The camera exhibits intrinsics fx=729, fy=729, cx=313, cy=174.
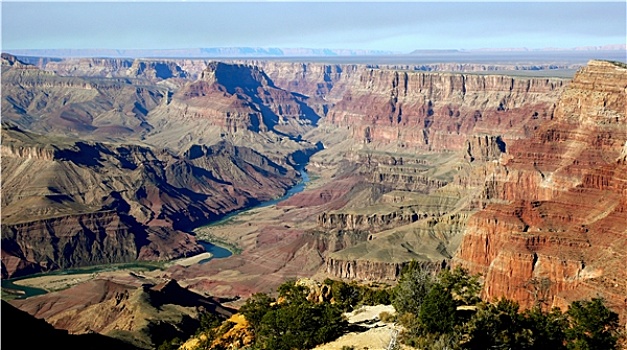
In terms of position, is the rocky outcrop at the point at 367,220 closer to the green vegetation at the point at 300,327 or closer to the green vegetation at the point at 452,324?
the green vegetation at the point at 452,324

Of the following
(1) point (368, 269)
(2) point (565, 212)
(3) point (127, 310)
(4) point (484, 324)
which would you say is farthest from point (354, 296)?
(1) point (368, 269)

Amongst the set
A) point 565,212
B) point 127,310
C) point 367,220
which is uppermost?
point 565,212

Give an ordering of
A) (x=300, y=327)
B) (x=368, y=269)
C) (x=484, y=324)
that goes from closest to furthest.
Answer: (x=484, y=324)
(x=300, y=327)
(x=368, y=269)

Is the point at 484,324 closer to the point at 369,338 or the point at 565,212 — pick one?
the point at 369,338

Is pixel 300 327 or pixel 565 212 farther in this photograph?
pixel 565 212

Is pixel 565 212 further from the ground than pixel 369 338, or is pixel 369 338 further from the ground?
pixel 369 338

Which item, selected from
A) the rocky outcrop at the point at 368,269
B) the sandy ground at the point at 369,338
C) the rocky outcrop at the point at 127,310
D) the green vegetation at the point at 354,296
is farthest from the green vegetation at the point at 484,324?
the rocky outcrop at the point at 368,269

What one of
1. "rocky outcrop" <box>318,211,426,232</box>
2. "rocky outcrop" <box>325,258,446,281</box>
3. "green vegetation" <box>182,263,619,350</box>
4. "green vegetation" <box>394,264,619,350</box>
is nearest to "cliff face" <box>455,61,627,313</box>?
"green vegetation" <box>394,264,619,350</box>

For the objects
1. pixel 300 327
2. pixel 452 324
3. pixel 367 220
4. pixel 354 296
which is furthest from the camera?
pixel 367 220
